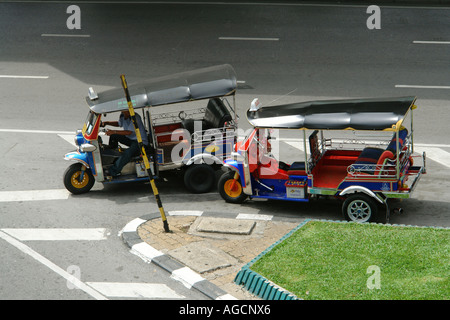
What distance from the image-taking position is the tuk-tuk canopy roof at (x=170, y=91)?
12.9 metres

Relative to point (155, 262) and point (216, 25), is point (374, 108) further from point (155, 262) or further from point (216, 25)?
point (216, 25)

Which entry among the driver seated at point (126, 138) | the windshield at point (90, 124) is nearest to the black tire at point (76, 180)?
the driver seated at point (126, 138)

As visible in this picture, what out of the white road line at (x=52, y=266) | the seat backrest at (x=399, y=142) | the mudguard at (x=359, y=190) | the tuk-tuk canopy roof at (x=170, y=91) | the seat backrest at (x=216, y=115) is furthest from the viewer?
the seat backrest at (x=216, y=115)

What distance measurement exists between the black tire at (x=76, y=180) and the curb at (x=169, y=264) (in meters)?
2.00

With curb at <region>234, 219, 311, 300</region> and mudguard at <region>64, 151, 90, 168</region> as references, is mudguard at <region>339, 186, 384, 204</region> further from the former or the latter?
mudguard at <region>64, 151, 90, 168</region>

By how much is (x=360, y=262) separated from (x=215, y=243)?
2.43 m

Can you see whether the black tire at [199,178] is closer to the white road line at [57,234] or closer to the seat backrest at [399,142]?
the white road line at [57,234]

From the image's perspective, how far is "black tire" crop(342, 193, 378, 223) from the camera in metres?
11.3

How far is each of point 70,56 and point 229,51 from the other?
199 inches

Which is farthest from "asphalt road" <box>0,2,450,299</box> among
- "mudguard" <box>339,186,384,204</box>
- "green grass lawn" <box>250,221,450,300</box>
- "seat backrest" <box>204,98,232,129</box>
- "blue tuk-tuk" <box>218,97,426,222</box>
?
"green grass lawn" <box>250,221,450,300</box>

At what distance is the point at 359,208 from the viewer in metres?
11.4

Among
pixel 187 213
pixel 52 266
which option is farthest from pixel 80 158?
pixel 52 266

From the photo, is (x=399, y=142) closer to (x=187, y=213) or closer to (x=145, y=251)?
(x=187, y=213)

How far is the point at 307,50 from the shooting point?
21031mm
